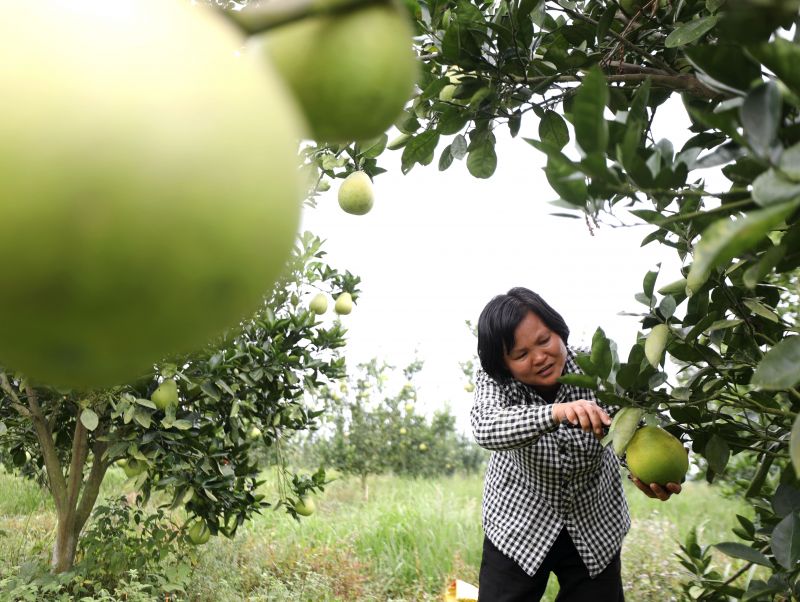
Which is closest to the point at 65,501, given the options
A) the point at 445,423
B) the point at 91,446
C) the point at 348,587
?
the point at 91,446

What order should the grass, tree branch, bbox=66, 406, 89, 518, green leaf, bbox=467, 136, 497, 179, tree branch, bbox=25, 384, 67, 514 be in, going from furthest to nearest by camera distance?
the grass < tree branch, bbox=66, 406, 89, 518 < tree branch, bbox=25, 384, 67, 514 < green leaf, bbox=467, 136, 497, 179

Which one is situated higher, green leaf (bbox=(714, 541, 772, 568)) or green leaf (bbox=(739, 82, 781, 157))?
green leaf (bbox=(739, 82, 781, 157))

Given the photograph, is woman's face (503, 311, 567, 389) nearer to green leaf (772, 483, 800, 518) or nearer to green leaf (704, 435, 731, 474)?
green leaf (704, 435, 731, 474)

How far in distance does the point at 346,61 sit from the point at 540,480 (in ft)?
7.79

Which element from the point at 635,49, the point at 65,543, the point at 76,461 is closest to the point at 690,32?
the point at 635,49

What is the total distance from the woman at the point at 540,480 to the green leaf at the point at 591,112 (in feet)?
6.12

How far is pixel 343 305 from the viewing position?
404 centimetres

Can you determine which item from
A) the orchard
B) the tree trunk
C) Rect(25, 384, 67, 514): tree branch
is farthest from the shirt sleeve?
the tree trunk

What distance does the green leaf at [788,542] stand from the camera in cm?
120

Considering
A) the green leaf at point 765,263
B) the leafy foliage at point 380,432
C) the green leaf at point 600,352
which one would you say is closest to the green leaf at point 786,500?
the green leaf at point 600,352

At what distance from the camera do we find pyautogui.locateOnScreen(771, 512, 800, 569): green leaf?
3.93 feet

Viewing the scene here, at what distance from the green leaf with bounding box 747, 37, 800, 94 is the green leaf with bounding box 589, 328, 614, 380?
680mm

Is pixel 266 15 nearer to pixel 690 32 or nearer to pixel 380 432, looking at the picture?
pixel 690 32

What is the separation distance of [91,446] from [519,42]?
3515 millimetres
